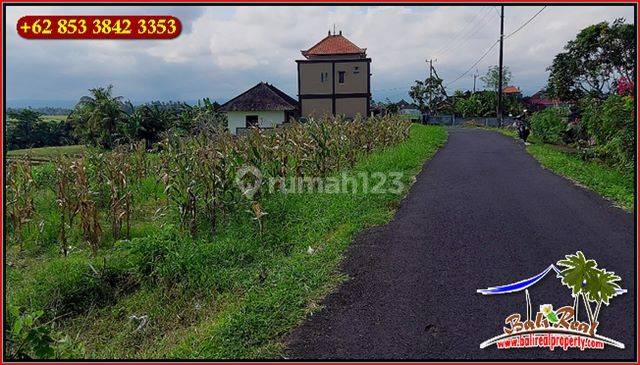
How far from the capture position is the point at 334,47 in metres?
32.8

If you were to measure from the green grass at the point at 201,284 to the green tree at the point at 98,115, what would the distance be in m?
22.7

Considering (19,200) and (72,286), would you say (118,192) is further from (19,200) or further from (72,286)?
(72,286)

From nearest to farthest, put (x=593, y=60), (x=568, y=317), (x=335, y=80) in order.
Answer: (x=568, y=317) < (x=593, y=60) < (x=335, y=80)

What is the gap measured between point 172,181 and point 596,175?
8.34 metres

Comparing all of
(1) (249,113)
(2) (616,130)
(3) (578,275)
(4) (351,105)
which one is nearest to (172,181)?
(3) (578,275)

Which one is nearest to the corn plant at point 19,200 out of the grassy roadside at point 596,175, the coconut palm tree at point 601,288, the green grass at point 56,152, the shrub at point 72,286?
the green grass at point 56,152

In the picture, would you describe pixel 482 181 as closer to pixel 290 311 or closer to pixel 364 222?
pixel 364 222

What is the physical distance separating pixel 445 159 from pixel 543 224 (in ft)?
24.5

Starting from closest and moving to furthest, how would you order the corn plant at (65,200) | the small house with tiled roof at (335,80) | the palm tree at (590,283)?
1. the palm tree at (590,283)
2. the corn plant at (65,200)
3. the small house with tiled roof at (335,80)

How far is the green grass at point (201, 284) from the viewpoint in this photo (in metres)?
3.92

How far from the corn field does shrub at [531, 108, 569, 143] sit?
34.3 ft

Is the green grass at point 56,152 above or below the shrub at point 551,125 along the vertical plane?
below

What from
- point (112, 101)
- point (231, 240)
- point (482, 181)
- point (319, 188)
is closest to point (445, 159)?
point (482, 181)

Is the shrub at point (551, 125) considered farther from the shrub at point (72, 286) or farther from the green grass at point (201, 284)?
the shrub at point (72, 286)
